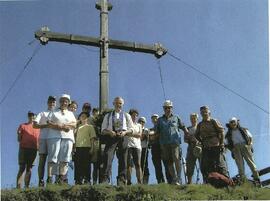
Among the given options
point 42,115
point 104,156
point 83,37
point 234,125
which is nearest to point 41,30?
point 83,37

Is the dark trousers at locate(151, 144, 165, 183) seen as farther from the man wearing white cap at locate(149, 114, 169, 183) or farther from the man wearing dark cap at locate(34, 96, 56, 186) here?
the man wearing dark cap at locate(34, 96, 56, 186)

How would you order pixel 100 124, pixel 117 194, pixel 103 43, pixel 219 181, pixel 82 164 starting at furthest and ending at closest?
pixel 103 43 < pixel 100 124 < pixel 82 164 < pixel 219 181 < pixel 117 194

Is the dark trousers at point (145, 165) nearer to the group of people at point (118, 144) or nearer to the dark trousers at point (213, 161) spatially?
the group of people at point (118, 144)

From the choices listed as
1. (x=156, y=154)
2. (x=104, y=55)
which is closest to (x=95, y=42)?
(x=104, y=55)

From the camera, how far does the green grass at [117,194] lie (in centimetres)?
820

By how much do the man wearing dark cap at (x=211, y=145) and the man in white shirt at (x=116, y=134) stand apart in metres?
1.50

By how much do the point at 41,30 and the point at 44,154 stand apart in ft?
13.6

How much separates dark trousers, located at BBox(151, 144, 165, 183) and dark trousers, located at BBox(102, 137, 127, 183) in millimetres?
999

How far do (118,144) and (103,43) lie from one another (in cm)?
371

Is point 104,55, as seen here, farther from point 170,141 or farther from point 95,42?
point 170,141

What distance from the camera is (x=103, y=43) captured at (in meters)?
12.9

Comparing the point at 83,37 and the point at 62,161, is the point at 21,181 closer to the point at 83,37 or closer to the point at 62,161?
the point at 62,161

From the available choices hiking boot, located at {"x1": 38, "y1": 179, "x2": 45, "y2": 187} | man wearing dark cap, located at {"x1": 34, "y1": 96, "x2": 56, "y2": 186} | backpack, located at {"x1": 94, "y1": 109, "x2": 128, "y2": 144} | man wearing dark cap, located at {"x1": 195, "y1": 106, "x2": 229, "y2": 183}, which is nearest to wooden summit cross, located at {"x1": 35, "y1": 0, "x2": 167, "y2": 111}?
backpack, located at {"x1": 94, "y1": 109, "x2": 128, "y2": 144}

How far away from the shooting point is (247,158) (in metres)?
10.9
